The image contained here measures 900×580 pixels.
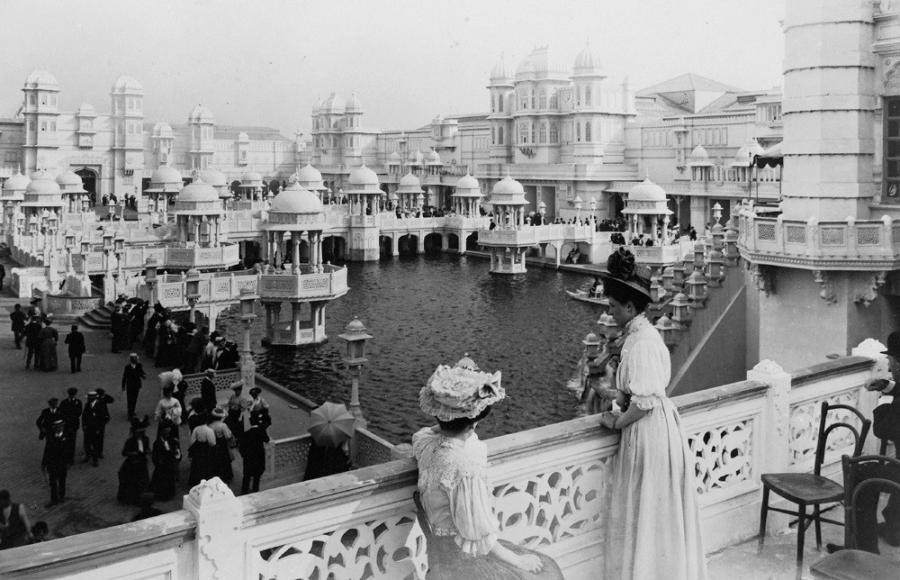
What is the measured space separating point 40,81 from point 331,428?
217 feet

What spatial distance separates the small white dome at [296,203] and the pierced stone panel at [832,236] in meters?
19.9

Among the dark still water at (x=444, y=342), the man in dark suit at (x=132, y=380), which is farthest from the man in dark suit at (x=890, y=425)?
the dark still water at (x=444, y=342)

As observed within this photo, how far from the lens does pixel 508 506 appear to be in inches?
172

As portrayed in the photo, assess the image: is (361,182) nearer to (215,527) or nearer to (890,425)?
(890,425)

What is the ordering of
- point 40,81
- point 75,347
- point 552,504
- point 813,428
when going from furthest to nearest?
point 40,81
point 75,347
point 813,428
point 552,504

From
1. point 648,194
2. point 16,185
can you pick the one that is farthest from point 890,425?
point 16,185

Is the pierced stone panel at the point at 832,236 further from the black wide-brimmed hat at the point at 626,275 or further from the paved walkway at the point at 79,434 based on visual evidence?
the black wide-brimmed hat at the point at 626,275

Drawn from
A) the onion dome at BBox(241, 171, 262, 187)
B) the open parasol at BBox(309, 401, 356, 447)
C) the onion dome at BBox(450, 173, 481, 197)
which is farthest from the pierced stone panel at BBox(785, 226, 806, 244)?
the onion dome at BBox(241, 171, 262, 187)

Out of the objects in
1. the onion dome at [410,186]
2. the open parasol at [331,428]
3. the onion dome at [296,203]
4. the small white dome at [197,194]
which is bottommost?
the open parasol at [331,428]

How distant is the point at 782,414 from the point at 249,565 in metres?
3.63

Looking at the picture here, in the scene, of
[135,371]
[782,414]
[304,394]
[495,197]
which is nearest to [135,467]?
→ [135,371]

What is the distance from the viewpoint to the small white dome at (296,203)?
3014cm

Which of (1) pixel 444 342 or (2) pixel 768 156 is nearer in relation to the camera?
(2) pixel 768 156

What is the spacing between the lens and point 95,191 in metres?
76.0
